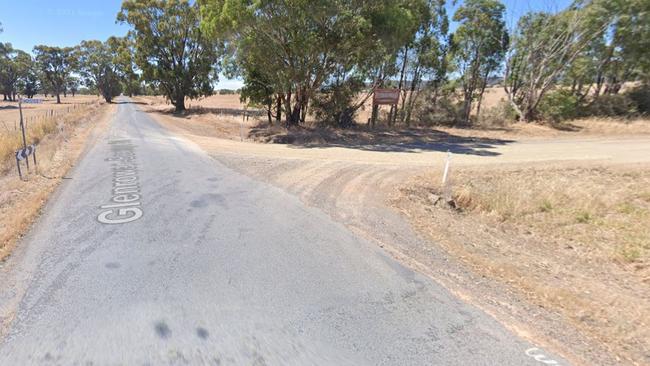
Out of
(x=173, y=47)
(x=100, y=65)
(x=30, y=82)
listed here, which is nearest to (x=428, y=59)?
(x=173, y=47)

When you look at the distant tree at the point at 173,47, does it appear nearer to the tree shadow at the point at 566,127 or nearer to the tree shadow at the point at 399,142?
the tree shadow at the point at 399,142

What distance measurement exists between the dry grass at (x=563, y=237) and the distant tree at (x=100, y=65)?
7873 cm

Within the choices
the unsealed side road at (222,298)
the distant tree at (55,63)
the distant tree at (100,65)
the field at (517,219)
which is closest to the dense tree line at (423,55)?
the field at (517,219)

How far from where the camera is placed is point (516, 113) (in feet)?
78.9

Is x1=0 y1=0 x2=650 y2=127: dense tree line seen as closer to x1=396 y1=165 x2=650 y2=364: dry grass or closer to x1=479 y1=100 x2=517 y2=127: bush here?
x1=479 y1=100 x2=517 y2=127: bush

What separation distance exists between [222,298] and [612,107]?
31924 millimetres

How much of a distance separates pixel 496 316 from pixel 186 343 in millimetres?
3063

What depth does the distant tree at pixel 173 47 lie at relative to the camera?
1380 inches

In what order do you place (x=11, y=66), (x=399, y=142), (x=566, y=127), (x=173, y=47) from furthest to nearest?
1. (x=11, y=66)
2. (x=173, y=47)
3. (x=566, y=127)
4. (x=399, y=142)

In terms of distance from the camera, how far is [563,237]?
260 inches

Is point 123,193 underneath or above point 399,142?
underneath

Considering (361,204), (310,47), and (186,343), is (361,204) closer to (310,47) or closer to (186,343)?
(186,343)

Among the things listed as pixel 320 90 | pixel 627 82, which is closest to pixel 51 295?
pixel 320 90

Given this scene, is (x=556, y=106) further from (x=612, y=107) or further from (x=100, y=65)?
(x=100, y=65)
